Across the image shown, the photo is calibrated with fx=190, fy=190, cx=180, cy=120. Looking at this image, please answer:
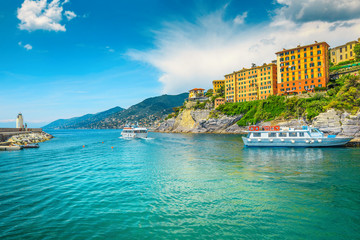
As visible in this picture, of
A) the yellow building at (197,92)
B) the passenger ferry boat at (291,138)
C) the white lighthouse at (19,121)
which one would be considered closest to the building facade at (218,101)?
the yellow building at (197,92)

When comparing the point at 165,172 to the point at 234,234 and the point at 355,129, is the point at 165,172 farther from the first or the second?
the point at 355,129

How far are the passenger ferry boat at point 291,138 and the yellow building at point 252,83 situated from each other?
163ft

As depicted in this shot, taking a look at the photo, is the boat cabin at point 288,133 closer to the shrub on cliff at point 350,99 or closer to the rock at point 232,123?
the rock at point 232,123

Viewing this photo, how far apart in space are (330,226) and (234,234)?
4.77 metres

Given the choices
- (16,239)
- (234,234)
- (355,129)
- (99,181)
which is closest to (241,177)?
(234,234)

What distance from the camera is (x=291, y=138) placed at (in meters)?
37.5

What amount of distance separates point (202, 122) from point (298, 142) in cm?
6230

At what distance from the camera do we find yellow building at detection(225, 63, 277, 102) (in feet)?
272

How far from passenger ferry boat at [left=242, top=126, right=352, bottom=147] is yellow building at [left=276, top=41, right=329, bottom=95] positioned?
A: 134 ft

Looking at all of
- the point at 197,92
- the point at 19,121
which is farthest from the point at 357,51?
the point at 19,121

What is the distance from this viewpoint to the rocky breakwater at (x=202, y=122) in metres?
88.1

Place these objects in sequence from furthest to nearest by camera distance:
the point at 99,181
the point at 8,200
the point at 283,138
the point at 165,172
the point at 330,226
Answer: the point at 283,138 < the point at 165,172 < the point at 99,181 < the point at 8,200 < the point at 330,226

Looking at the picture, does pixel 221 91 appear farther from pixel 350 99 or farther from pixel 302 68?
pixel 350 99

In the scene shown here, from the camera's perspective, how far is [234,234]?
8.37 meters
